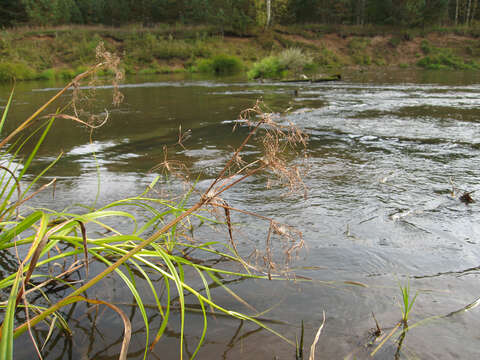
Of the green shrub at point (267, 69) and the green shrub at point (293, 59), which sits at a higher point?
the green shrub at point (293, 59)

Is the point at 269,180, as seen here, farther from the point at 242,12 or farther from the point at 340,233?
the point at 242,12

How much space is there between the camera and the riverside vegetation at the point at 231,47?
25578 millimetres

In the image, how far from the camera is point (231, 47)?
105 ft

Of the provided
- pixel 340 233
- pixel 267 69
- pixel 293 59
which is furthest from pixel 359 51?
pixel 340 233

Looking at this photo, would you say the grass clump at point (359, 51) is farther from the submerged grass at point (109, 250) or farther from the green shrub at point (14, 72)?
the submerged grass at point (109, 250)

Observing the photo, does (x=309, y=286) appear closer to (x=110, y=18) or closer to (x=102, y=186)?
(x=102, y=186)

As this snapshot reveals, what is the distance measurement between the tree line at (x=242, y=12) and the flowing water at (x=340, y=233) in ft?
109

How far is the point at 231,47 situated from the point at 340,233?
32206 mm

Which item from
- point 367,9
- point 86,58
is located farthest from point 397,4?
point 86,58

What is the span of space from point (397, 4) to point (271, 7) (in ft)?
48.3

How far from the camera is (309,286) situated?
5.42ft

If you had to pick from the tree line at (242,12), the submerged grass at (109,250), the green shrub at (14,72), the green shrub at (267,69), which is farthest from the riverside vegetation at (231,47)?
the submerged grass at (109,250)

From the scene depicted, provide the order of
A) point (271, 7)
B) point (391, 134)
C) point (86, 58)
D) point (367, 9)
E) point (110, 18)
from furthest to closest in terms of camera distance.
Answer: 1. point (110, 18)
2. point (367, 9)
3. point (271, 7)
4. point (86, 58)
5. point (391, 134)

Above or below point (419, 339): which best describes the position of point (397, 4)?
above
